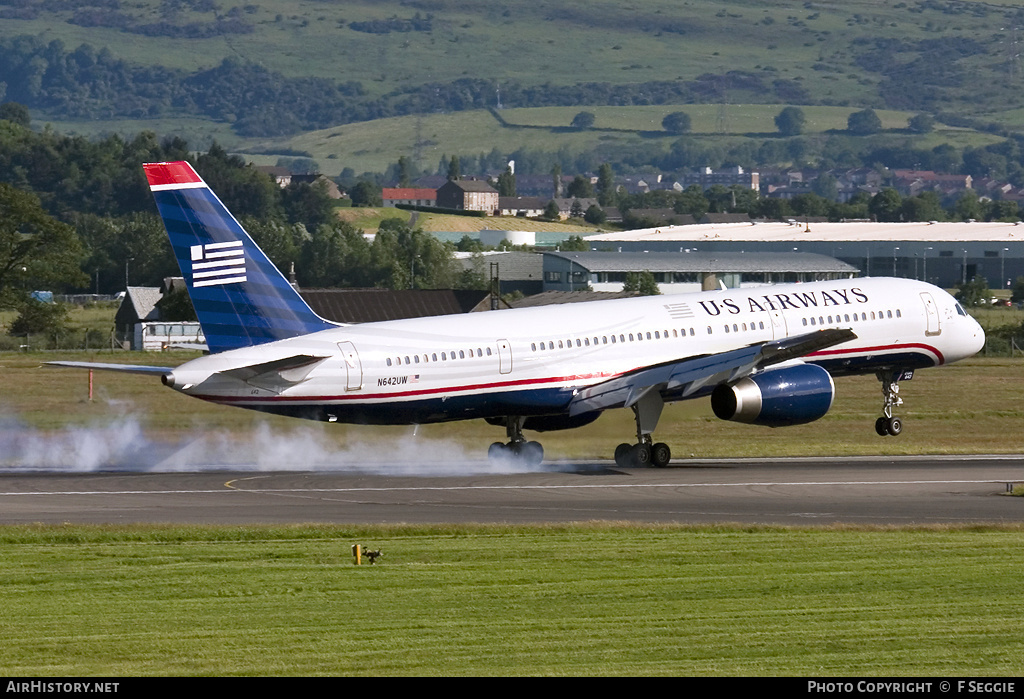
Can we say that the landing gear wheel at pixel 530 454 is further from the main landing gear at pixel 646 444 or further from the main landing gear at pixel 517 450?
the main landing gear at pixel 646 444

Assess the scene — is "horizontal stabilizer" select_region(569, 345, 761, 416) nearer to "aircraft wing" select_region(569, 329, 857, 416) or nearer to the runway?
"aircraft wing" select_region(569, 329, 857, 416)

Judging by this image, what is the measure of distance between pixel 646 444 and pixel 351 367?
29.7 feet

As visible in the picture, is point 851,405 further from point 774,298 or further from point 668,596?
point 668,596

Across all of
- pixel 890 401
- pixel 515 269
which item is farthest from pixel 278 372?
pixel 515 269

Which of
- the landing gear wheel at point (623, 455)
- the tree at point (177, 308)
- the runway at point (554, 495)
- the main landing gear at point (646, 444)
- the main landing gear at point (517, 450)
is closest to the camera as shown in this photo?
the runway at point (554, 495)

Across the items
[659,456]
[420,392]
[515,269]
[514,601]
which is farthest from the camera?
[515,269]

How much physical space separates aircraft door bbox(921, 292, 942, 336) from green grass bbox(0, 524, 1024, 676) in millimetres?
21323

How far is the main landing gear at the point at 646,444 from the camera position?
4566 centimetres

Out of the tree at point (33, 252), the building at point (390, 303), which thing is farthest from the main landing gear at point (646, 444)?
the tree at point (33, 252)

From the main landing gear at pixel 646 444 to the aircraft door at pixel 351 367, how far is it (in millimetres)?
7962

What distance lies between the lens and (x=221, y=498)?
124ft

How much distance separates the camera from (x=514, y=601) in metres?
22.5

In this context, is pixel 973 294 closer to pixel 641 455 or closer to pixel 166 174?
pixel 641 455
